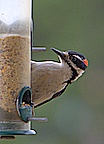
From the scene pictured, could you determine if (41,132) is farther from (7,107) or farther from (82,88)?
(7,107)

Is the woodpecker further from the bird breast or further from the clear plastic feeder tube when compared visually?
the clear plastic feeder tube

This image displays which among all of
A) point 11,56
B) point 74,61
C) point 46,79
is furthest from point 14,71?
point 74,61

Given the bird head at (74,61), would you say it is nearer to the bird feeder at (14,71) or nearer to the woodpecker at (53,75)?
the woodpecker at (53,75)

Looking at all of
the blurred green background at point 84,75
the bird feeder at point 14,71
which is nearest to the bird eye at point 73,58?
the bird feeder at point 14,71

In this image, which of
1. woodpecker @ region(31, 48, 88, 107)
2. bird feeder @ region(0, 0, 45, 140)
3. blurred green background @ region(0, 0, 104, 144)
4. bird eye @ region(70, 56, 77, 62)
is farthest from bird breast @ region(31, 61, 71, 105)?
blurred green background @ region(0, 0, 104, 144)

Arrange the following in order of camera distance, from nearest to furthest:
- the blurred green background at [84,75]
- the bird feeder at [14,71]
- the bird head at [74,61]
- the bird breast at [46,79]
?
1. the bird feeder at [14,71]
2. the bird breast at [46,79]
3. the bird head at [74,61]
4. the blurred green background at [84,75]

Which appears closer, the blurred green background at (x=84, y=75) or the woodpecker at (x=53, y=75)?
the woodpecker at (x=53, y=75)

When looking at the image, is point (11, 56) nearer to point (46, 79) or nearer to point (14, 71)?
point (14, 71)
